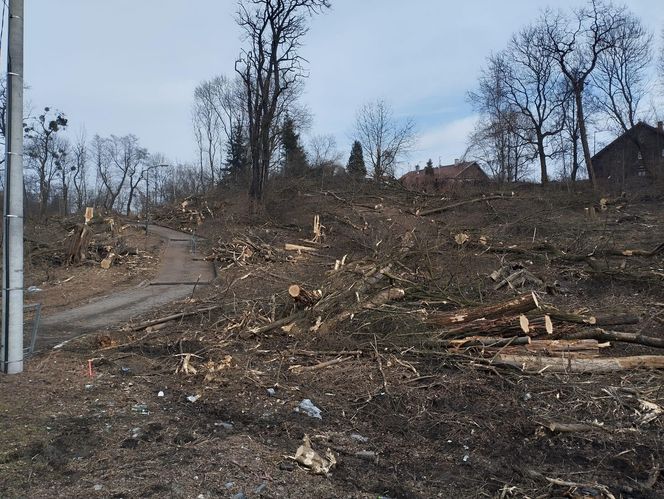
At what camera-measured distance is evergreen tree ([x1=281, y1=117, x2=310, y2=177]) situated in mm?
36969

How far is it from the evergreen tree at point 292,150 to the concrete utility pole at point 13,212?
1154 inches

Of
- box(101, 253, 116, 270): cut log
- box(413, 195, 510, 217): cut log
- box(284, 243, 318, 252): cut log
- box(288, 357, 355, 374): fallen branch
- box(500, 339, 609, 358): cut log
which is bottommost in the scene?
box(288, 357, 355, 374): fallen branch

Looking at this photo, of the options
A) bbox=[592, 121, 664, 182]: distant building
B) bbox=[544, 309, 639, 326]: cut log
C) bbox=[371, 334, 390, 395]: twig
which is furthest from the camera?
bbox=[592, 121, 664, 182]: distant building

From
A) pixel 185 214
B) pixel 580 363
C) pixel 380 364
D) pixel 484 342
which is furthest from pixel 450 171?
pixel 380 364

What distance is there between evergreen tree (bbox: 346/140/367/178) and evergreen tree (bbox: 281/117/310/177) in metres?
3.53

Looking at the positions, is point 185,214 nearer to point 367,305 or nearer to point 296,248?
point 296,248

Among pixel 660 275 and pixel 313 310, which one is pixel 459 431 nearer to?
pixel 313 310

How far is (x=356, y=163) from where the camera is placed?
35656 mm

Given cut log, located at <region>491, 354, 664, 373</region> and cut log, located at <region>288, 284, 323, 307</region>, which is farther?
cut log, located at <region>288, 284, 323, 307</region>

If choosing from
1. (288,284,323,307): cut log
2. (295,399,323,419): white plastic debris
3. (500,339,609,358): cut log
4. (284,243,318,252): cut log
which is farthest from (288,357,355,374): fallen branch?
(284,243,318,252): cut log

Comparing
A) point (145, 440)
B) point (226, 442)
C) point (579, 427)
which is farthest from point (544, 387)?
point (145, 440)

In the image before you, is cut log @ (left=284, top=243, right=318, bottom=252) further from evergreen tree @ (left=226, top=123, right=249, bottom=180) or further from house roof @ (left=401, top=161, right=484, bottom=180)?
evergreen tree @ (left=226, top=123, right=249, bottom=180)

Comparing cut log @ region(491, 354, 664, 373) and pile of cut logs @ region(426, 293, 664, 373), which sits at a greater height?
pile of cut logs @ region(426, 293, 664, 373)

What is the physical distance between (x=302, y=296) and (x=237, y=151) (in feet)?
144
